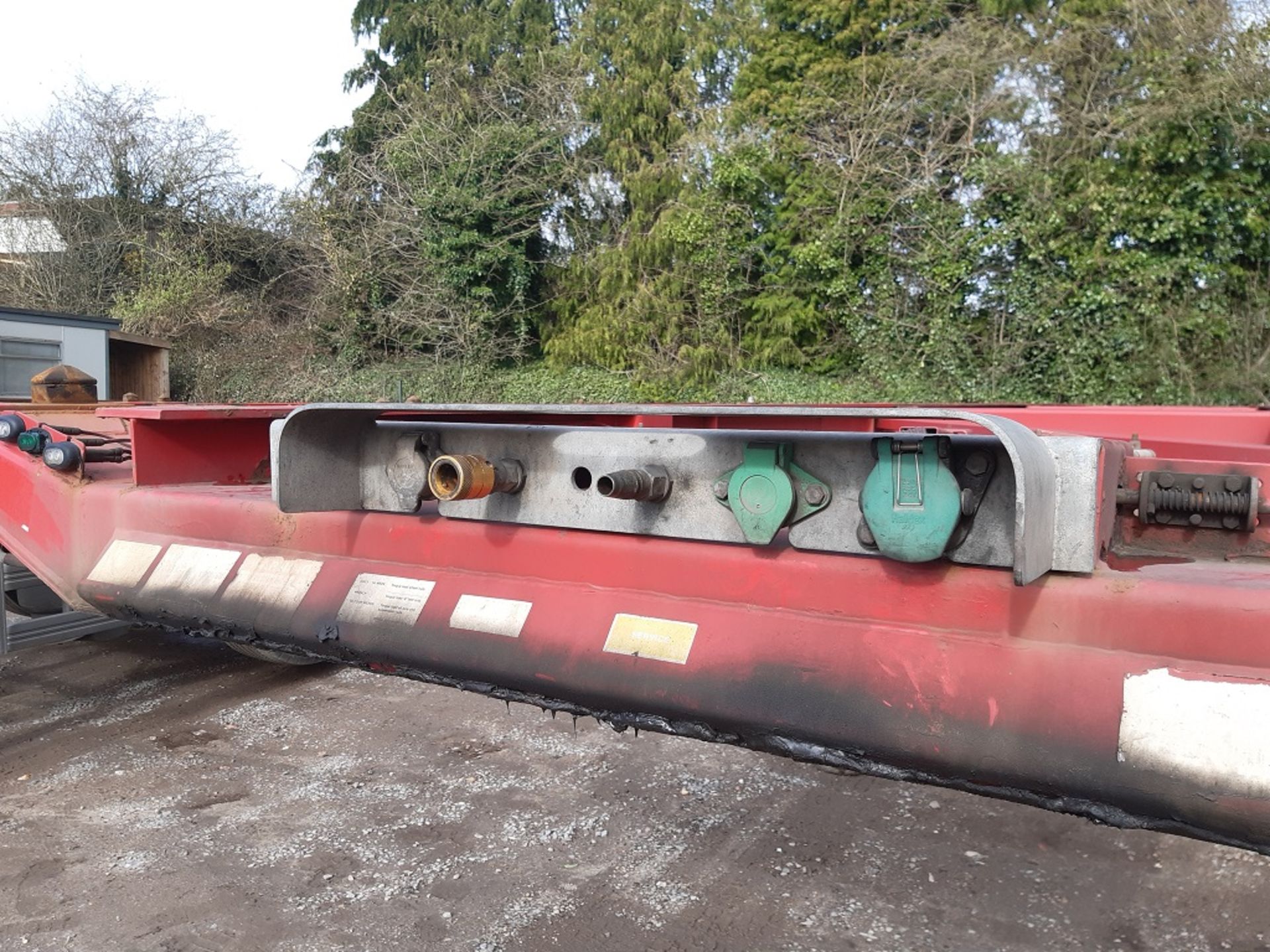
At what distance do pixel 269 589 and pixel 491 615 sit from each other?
69cm

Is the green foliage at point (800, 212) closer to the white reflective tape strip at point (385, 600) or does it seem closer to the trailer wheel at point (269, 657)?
the trailer wheel at point (269, 657)

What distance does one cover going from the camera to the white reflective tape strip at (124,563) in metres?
2.61

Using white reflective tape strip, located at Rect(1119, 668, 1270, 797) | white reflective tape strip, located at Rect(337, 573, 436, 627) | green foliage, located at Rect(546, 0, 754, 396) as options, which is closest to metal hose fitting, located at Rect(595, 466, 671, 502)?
white reflective tape strip, located at Rect(337, 573, 436, 627)

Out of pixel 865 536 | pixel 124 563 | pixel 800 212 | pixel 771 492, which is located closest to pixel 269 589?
pixel 124 563

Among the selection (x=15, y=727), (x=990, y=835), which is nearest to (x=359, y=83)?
(x=15, y=727)

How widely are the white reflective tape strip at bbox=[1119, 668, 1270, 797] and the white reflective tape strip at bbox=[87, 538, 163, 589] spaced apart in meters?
2.41

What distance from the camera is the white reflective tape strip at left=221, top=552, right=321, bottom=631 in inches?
89.4

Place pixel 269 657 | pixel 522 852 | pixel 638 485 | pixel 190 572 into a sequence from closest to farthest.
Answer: pixel 638 485 < pixel 190 572 < pixel 522 852 < pixel 269 657

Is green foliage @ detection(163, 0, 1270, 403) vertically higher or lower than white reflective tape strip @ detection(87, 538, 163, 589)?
higher

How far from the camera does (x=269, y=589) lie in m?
2.33

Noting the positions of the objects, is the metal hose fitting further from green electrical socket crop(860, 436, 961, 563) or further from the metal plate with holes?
green electrical socket crop(860, 436, 961, 563)

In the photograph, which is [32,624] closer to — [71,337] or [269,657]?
[269,657]

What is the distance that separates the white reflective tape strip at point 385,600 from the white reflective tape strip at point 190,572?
475 millimetres

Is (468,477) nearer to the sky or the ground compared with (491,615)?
nearer to the sky
